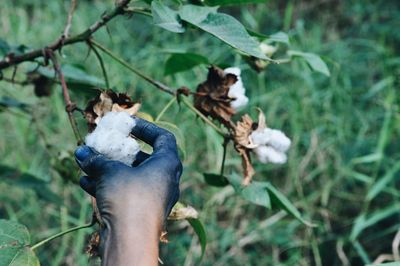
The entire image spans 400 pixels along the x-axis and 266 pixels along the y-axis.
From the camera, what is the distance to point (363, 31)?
2.90 meters

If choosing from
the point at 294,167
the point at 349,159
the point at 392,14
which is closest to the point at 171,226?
the point at 294,167

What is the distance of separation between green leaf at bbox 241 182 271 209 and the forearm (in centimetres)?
37

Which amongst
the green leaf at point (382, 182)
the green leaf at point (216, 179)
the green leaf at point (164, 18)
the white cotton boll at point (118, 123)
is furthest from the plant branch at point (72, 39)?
the green leaf at point (382, 182)

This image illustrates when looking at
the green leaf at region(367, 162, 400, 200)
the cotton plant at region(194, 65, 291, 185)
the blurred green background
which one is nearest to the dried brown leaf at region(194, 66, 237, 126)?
the cotton plant at region(194, 65, 291, 185)

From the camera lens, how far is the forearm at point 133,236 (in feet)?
1.96

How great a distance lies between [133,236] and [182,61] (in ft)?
1.82

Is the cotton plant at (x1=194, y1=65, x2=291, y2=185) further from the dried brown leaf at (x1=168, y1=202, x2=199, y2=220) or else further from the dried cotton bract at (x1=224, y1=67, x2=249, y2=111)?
the dried brown leaf at (x1=168, y1=202, x2=199, y2=220)

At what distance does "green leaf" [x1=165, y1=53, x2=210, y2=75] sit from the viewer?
106cm

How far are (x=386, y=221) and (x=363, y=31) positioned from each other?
3.78ft

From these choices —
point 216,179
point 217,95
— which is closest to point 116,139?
point 217,95

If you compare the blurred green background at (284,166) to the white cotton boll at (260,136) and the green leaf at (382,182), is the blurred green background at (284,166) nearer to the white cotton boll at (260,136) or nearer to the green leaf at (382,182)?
the green leaf at (382,182)

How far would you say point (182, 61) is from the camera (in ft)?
3.66

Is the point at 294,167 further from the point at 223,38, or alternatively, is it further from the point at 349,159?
the point at 223,38

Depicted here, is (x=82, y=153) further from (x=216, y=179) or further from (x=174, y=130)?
(x=216, y=179)
